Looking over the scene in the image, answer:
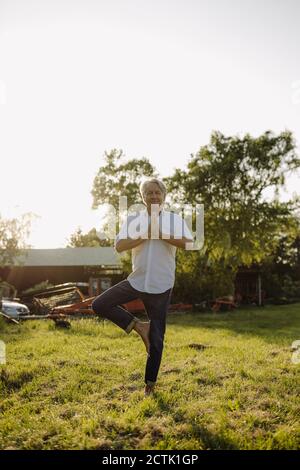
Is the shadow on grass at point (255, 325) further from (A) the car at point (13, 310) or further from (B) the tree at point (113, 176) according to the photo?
(B) the tree at point (113, 176)

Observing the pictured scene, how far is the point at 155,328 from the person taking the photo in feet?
13.5

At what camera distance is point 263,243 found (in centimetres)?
2936

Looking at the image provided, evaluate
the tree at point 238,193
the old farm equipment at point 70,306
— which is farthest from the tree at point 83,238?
the old farm equipment at point 70,306

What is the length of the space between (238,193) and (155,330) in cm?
2660

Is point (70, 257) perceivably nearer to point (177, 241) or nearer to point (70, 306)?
point (70, 306)

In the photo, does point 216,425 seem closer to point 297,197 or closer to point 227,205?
point 227,205

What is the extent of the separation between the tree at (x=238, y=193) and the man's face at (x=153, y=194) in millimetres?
23770

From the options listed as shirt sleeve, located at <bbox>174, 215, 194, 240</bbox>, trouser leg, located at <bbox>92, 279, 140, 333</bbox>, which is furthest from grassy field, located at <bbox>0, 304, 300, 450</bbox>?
shirt sleeve, located at <bbox>174, 215, 194, 240</bbox>

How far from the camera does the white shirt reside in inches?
163

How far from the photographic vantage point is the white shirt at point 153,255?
414 centimetres

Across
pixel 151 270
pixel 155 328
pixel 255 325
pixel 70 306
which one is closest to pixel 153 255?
pixel 151 270

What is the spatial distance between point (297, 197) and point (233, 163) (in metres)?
5.70

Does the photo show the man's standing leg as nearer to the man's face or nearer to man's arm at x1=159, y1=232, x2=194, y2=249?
man's arm at x1=159, y1=232, x2=194, y2=249
